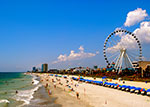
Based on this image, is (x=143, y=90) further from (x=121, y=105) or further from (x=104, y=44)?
(x=104, y=44)

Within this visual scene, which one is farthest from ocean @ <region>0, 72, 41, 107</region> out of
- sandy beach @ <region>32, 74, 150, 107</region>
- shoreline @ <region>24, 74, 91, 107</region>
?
sandy beach @ <region>32, 74, 150, 107</region>

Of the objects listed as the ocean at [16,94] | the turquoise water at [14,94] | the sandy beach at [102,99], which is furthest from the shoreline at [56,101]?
the turquoise water at [14,94]

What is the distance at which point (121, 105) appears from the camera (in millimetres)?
17812

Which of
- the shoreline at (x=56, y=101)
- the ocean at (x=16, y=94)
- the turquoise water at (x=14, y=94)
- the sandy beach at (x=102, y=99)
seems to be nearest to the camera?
the sandy beach at (x=102, y=99)

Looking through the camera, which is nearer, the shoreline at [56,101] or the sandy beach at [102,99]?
the sandy beach at [102,99]

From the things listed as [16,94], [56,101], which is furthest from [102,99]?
[16,94]

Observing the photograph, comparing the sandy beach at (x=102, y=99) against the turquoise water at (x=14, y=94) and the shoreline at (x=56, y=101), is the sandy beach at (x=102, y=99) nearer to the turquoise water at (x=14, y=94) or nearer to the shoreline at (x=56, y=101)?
the shoreline at (x=56, y=101)

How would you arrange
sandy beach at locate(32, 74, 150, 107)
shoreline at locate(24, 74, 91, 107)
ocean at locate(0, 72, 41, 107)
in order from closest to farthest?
sandy beach at locate(32, 74, 150, 107), shoreline at locate(24, 74, 91, 107), ocean at locate(0, 72, 41, 107)

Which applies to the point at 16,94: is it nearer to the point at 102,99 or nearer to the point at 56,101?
the point at 56,101

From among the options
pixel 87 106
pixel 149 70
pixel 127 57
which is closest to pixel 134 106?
pixel 87 106

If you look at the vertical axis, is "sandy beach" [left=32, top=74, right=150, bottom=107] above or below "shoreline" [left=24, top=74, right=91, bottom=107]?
above

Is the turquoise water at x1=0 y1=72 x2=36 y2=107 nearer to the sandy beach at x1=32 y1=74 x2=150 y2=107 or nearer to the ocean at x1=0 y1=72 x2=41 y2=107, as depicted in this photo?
the ocean at x1=0 y1=72 x2=41 y2=107

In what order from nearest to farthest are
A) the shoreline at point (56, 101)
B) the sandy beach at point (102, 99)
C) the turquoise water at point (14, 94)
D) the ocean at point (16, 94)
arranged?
the sandy beach at point (102, 99), the shoreline at point (56, 101), the ocean at point (16, 94), the turquoise water at point (14, 94)

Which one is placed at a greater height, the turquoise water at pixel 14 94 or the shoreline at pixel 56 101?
the shoreline at pixel 56 101
